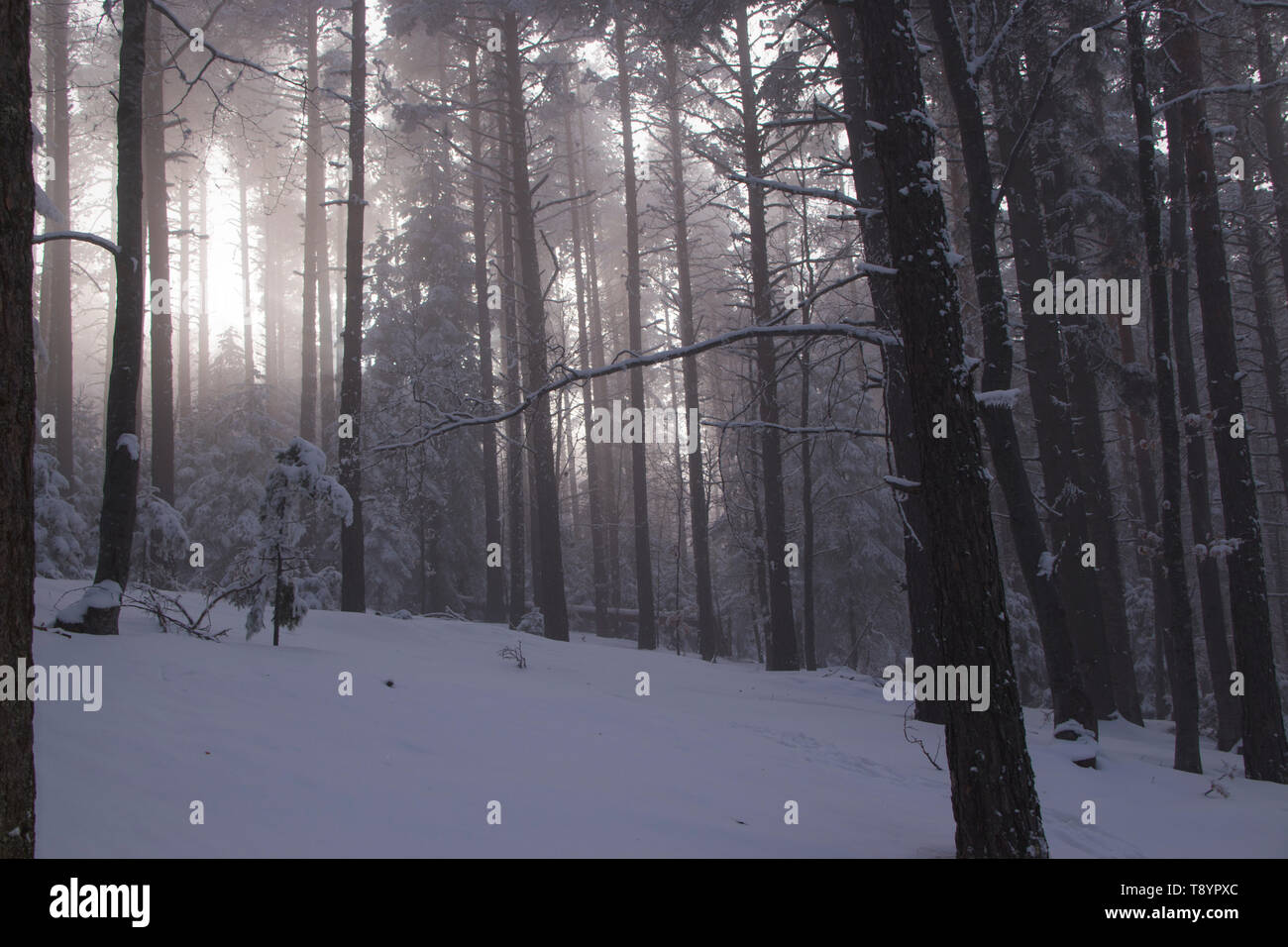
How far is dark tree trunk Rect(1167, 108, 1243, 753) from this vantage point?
1118 centimetres

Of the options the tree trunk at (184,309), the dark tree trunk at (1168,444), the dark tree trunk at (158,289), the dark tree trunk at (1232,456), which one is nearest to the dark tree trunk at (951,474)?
the dark tree trunk at (1168,444)

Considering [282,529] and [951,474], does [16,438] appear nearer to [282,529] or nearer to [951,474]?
[951,474]

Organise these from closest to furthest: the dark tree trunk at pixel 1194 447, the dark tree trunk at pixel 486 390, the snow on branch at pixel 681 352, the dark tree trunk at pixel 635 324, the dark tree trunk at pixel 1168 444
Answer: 1. the snow on branch at pixel 681 352
2. the dark tree trunk at pixel 1168 444
3. the dark tree trunk at pixel 1194 447
4. the dark tree trunk at pixel 635 324
5. the dark tree trunk at pixel 486 390

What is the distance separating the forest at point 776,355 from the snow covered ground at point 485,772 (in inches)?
32.2

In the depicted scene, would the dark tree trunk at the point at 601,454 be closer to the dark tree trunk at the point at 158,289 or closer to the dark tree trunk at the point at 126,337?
the dark tree trunk at the point at 158,289

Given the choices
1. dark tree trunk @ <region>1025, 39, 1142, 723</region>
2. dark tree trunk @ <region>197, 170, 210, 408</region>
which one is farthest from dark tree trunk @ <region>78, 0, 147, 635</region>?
dark tree trunk @ <region>197, 170, 210, 408</region>

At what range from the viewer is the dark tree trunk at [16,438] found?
3.03 meters

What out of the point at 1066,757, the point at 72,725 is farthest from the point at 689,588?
the point at 72,725

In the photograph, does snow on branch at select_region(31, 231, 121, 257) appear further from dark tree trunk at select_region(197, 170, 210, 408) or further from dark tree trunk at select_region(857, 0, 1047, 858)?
dark tree trunk at select_region(197, 170, 210, 408)

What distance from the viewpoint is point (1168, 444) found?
979 centimetres

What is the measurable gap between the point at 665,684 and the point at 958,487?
6.99m

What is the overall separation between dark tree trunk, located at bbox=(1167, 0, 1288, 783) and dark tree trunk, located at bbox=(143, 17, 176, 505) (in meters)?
15.9

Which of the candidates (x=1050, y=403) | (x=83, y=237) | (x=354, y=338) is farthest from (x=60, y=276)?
(x=1050, y=403)
